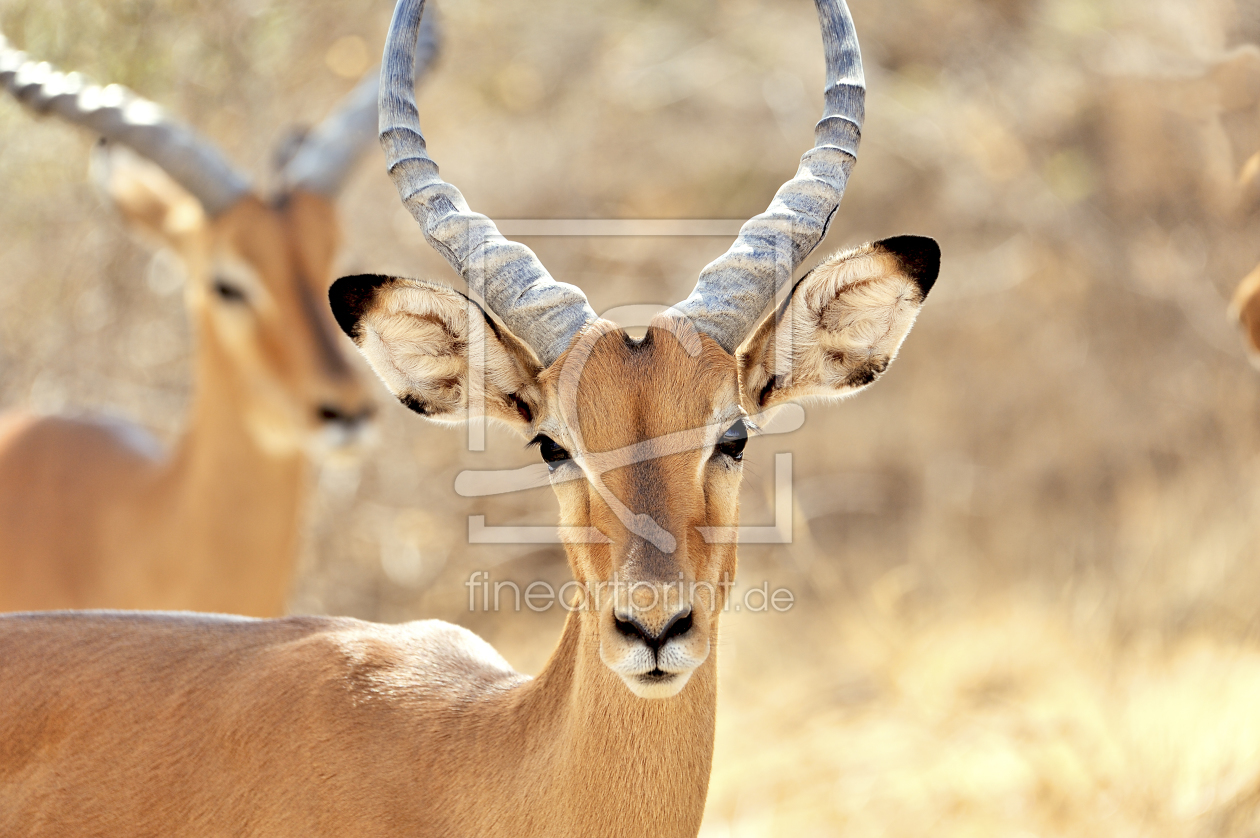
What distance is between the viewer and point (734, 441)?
3.57 m

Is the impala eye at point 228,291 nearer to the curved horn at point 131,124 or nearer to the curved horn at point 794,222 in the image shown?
the curved horn at point 131,124

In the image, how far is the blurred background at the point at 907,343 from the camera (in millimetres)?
8156

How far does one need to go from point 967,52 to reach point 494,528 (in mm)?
5899

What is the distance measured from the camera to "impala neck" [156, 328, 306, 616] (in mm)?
6758

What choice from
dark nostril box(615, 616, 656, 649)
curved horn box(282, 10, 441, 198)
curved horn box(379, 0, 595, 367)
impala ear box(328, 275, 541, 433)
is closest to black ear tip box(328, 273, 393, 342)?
impala ear box(328, 275, 541, 433)

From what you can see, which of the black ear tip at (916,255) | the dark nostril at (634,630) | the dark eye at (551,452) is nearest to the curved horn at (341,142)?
the dark eye at (551,452)

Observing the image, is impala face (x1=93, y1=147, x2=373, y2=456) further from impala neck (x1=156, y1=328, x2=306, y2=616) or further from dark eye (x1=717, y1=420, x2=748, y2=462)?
dark eye (x1=717, y1=420, x2=748, y2=462)

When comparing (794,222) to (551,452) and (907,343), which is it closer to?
(551,452)

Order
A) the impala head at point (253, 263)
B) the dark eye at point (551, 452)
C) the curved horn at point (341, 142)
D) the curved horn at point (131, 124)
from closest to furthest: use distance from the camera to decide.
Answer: the dark eye at point (551, 452) → the impala head at point (253, 263) → the curved horn at point (131, 124) → the curved horn at point (341, 142)

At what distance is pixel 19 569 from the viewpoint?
6.68 meters

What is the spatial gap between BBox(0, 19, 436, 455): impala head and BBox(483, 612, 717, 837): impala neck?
3656 millimetres

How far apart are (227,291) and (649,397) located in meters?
4.42

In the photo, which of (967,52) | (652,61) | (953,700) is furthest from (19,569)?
(967,52)

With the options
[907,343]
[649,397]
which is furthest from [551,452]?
[907,343]
